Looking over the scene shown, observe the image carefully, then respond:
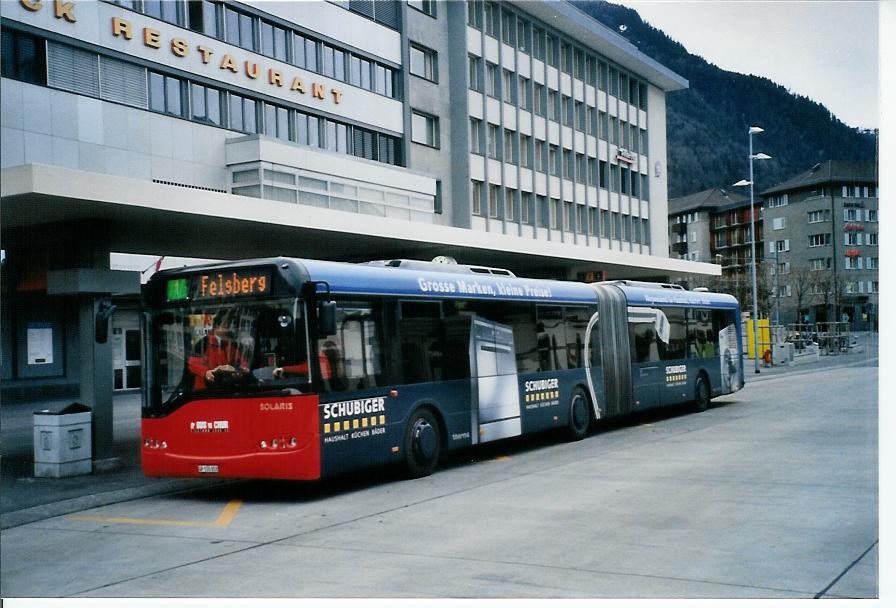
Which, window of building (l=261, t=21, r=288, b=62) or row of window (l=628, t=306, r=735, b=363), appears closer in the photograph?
row of window (l=628, t=306, r=735, b=363)

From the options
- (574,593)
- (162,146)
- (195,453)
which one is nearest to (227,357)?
(195,453)

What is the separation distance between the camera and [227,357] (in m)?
11.4

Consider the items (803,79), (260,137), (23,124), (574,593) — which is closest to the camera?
(574,593)

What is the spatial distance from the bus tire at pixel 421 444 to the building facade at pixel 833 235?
5.44 m

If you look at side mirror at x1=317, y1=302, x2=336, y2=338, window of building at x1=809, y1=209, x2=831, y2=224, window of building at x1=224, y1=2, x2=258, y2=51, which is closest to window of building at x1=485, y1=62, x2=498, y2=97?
window of building at x1=224, y1=2, x2=258, y2=51

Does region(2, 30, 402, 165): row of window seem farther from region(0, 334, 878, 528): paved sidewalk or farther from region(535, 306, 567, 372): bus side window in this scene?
region(535, 306, 567, 372): bus side window

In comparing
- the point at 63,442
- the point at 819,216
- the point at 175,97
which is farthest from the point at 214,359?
the point at 175,97

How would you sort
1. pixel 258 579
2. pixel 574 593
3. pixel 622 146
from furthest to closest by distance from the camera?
pixel 622 146 < pixel 258 579 < pixel 574 593

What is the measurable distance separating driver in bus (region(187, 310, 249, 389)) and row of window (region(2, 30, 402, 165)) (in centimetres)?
1428

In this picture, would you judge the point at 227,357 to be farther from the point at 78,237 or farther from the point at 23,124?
the point at 23,124

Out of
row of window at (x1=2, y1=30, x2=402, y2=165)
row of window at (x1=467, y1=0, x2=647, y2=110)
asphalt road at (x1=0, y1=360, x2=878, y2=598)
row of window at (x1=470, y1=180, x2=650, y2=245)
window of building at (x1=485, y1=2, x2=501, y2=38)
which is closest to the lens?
asphalt road at (x1=0, y1=360, x2=878, y2=598)

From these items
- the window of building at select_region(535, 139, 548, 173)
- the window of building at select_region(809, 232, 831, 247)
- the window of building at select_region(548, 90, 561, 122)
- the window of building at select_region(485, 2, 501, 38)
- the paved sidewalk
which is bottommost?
Result: the paved sidewalk

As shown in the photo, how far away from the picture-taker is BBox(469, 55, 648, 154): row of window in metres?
31.3

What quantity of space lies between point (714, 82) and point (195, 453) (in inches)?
301
